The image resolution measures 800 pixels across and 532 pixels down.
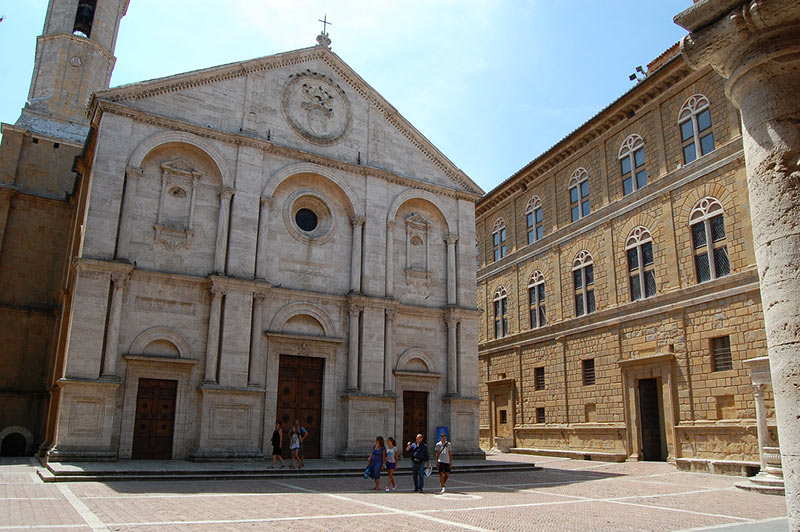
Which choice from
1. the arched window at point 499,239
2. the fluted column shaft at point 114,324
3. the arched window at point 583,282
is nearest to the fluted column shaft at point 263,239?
the fluted column shaft at point 114,324

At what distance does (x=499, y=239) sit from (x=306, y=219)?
59.4ft

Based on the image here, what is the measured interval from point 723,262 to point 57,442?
24.6 m

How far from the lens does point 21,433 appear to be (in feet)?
91.1

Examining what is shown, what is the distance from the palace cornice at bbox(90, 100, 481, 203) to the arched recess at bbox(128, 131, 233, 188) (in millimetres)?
262

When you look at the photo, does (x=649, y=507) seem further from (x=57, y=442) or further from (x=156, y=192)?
(x=156, y=192)

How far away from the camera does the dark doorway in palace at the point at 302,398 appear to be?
23.3m

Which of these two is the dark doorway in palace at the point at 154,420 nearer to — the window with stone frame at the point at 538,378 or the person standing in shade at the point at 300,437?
the person standing in shade at the point at 300,437

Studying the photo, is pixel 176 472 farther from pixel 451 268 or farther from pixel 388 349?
pixel 451 268

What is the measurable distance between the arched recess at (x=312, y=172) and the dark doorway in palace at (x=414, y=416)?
324 inches

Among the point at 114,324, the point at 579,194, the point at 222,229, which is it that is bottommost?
the point at 114,324

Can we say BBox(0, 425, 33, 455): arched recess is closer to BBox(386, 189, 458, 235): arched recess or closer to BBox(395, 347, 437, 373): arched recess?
BBox(395, 347, 437, 373): arched recess

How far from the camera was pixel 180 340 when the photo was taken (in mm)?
21812

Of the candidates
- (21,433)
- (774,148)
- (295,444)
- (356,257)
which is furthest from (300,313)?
(774,148)

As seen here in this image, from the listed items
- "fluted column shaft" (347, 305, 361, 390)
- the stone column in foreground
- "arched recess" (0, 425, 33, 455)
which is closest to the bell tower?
"arched recess" (0, 425, 33, 455)
